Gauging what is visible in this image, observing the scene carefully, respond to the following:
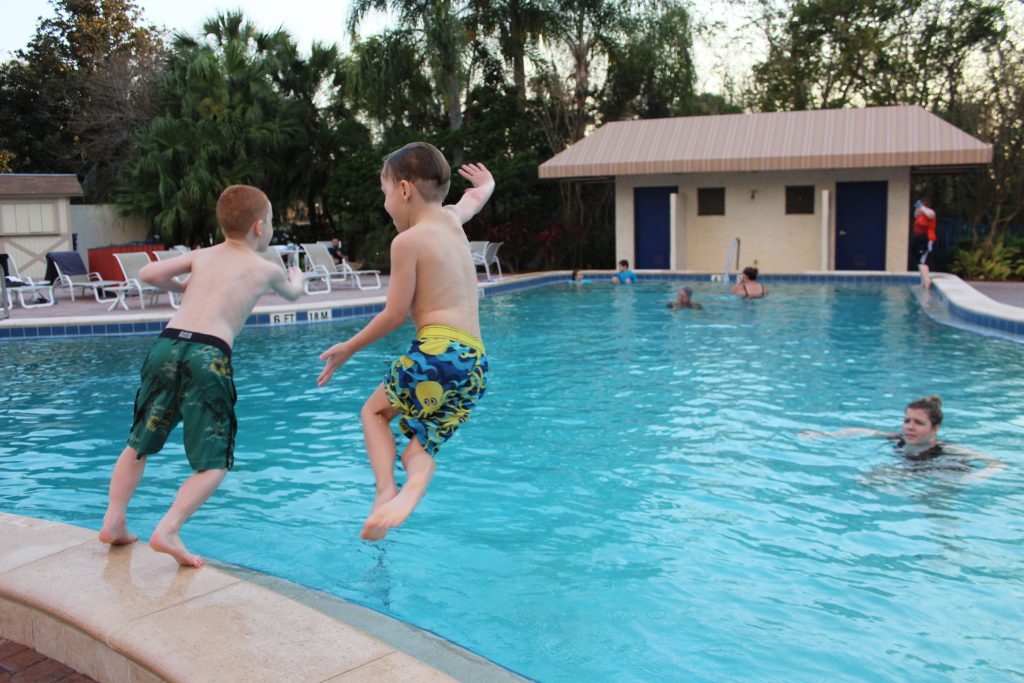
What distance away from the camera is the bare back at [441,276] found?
3273 mm

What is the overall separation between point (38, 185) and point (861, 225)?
17044 millimetres

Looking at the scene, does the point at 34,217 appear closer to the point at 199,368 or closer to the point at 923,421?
the point at 199,368

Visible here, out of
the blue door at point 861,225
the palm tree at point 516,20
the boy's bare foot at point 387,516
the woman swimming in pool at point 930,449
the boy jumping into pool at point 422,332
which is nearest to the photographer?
the boy's bare foot at point 387,516

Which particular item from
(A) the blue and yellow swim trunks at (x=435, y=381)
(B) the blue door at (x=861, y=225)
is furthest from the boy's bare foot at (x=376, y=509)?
(B) the blue door at (x=861, y=225)

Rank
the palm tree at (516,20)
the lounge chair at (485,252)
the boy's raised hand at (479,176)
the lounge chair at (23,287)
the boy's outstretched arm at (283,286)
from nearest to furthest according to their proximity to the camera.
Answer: the boy's outstretched arm at (283,286) < the boy's raised hand at (479,176) < the lounge chair at (23,287) < the lounge chair at (485,252) < the palm tree at (516,20)

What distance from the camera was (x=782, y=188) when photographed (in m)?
21.3

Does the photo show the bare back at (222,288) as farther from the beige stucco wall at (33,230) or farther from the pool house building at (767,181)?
the pool house building at (767,181)

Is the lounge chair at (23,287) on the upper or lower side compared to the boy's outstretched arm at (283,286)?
lower

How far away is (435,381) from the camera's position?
3.28 m

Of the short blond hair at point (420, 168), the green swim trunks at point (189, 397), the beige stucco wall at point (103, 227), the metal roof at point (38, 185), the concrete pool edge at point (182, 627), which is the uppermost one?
the metal roof at point (38, 185)

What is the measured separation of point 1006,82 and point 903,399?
1548cm

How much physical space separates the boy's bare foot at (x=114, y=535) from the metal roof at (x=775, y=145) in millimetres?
17745

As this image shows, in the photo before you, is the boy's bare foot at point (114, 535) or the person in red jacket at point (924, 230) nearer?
the boy's bare foot at point (114, 535)

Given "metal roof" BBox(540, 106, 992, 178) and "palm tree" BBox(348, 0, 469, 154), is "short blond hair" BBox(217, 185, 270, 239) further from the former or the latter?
"palm tree" BBox(348, 0, 469, 154)
